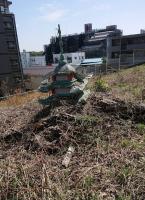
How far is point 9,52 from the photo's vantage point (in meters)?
27.4

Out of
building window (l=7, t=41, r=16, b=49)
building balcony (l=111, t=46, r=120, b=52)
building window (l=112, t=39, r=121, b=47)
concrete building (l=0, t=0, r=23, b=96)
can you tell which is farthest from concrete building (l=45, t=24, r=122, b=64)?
building window (l=7, t=41, r=16, b=49)

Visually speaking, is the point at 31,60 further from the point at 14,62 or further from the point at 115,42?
the point at 14,62

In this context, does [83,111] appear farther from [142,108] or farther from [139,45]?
[139,45]

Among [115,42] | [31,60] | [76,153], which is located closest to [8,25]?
[115,42]

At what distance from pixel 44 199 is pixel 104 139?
1535 millimetres

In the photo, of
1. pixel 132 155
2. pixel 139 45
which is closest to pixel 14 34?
→ pixel 139 45

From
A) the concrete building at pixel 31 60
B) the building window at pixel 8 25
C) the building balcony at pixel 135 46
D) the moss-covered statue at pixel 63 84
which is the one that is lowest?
the concrete building at pixel 31 60

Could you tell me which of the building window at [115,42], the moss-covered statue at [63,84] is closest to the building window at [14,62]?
the building window at [115,42]

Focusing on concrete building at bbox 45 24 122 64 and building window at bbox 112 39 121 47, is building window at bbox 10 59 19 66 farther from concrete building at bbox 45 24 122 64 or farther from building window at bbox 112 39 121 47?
building window at bbox 112 39 121 47

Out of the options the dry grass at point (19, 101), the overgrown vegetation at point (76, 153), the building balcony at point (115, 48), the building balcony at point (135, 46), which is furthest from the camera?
the building balcony at point (115, 48)

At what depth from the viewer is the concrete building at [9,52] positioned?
2670cm

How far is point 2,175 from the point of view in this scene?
291 centimetres

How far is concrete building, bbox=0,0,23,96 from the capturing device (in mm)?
26703

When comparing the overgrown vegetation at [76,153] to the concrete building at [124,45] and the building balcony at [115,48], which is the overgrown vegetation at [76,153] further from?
the building balcony at [115,48]
